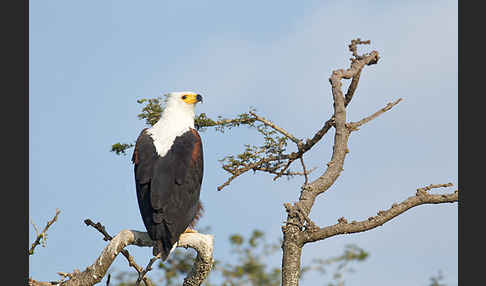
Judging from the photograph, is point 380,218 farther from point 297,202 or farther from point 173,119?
point 173,119

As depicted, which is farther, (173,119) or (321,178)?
(173,119)

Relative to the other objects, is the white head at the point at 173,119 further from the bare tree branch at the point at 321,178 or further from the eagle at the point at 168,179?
the bare tree branch at the point at 321,178

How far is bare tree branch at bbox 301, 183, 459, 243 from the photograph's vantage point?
6.59 meters

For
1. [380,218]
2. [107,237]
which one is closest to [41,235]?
[107,237]

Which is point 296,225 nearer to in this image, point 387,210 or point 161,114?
point 387,210

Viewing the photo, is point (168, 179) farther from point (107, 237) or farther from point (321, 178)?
point (321, 178)

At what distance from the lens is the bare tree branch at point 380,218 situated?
6.59m

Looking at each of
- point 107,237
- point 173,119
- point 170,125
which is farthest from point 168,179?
point 173,119

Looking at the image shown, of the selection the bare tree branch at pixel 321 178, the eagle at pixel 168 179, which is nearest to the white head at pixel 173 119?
the eagle at pixel 168 179

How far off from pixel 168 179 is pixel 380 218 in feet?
7.72

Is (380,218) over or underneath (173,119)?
underneath

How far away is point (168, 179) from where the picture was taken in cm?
696

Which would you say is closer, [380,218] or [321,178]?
[380,218]

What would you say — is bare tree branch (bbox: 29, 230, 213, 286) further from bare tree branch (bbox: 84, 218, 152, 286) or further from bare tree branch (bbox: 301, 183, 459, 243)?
bare tree branch (bbox: 301, 183, 459, 243)
